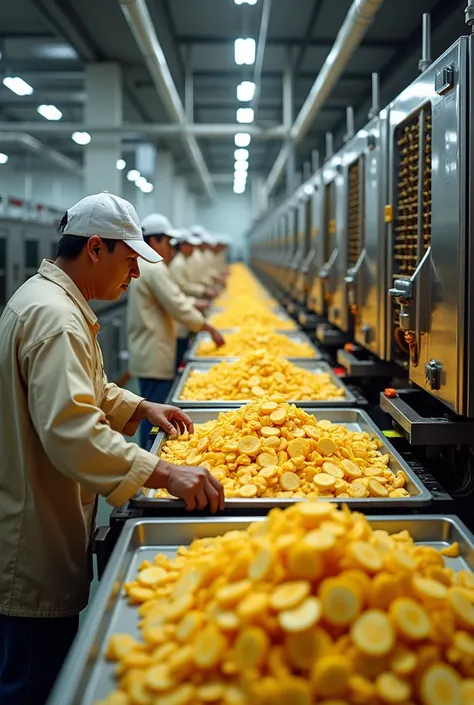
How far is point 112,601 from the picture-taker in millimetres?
1535

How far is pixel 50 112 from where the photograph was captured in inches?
530

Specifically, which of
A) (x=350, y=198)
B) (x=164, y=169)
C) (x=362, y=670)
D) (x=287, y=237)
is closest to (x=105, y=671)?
(x=362, y=670)

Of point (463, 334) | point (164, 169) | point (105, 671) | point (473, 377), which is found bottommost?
point (105, 671)

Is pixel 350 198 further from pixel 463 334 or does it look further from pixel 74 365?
pixel 74 365

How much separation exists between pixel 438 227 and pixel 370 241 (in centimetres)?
117

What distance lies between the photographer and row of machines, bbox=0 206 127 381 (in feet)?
20.8

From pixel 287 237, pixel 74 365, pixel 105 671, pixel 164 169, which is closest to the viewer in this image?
pixel 105 671

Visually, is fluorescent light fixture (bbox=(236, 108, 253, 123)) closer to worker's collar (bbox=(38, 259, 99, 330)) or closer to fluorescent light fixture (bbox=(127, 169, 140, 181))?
fluorescent light fixture (bbox=(127, 169, 140, 181))

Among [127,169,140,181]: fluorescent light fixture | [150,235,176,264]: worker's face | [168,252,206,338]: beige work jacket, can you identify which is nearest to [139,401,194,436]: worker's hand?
[150,235,176,264]: worker's face

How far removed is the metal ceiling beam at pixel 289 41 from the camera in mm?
9156

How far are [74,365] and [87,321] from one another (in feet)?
1.09

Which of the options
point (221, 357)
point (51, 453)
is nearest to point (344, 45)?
point (221, 357)

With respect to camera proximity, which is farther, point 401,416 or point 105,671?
point 401,416

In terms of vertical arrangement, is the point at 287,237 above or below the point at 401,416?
above
